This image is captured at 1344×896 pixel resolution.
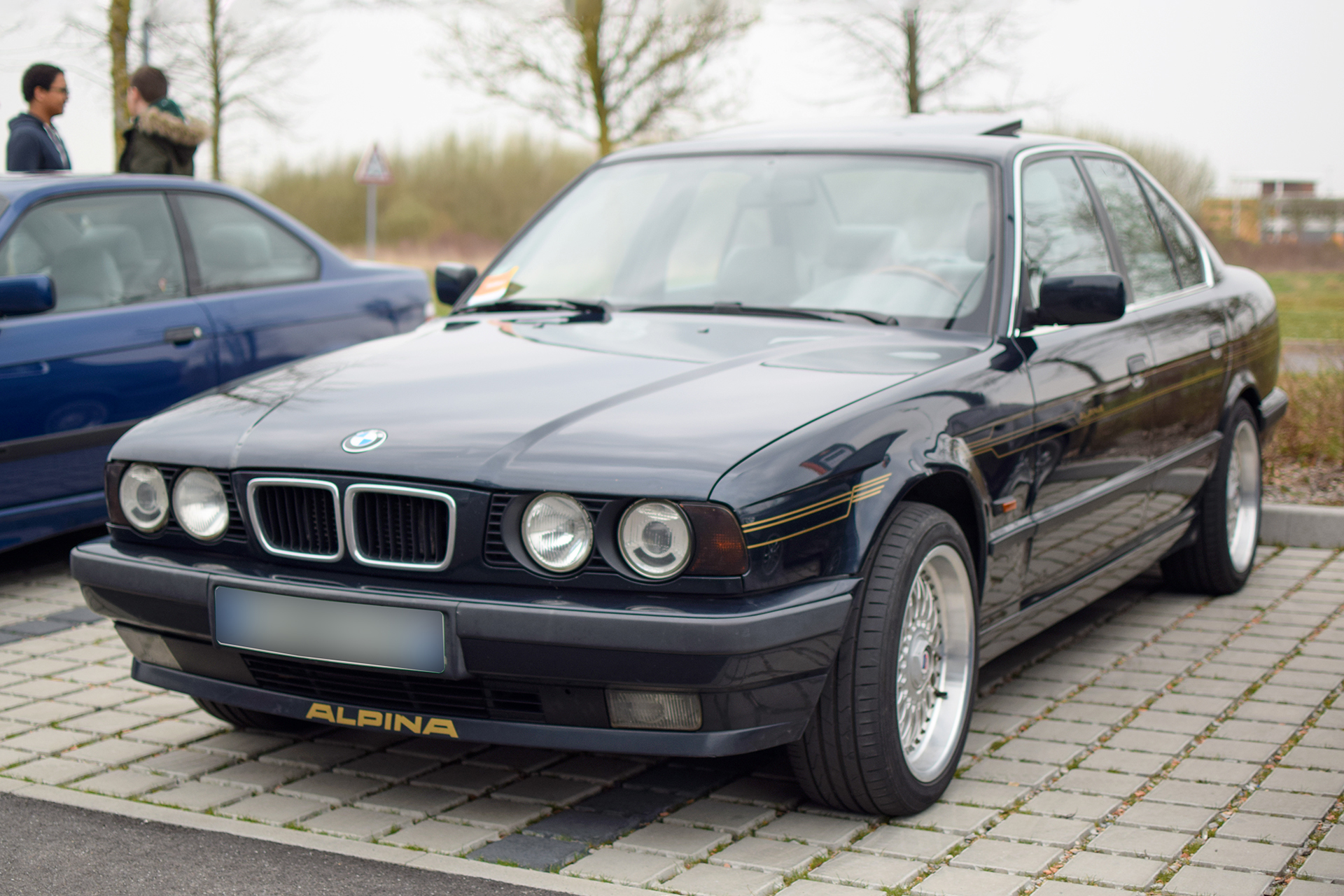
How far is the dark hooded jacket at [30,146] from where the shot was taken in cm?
737

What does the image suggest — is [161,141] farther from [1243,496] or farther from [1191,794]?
[1191,794]

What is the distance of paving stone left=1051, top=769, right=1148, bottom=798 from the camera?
3.47 meters

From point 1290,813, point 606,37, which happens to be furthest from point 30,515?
point 606,37

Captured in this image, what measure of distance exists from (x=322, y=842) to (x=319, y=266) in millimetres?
4195

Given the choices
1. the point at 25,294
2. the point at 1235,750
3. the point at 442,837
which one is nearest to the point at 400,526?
the point at 442,837

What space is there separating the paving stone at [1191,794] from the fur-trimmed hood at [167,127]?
20.4 feet

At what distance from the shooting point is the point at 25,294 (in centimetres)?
521

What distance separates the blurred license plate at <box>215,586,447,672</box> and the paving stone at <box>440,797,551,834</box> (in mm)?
506

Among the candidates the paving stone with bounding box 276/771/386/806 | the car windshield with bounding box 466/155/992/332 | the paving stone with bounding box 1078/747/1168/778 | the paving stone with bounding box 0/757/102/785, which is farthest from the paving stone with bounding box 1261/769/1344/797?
the paving stone with bounding box 0/757/102/785

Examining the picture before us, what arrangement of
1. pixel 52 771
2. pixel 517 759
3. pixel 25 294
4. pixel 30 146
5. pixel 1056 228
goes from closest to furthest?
pixel 52 771 → pixel 517 759 → pixel 1056 228 → pixel 25 294 → pixel 30 146

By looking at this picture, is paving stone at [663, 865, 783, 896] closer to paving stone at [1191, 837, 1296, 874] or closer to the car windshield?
paving stone at [1191, 837, 1296, 874]

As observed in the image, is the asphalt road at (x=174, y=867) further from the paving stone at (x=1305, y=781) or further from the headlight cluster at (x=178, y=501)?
the paving stone at (x=1305, y=781)

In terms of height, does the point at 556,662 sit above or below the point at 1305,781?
above

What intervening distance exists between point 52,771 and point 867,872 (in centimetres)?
203
